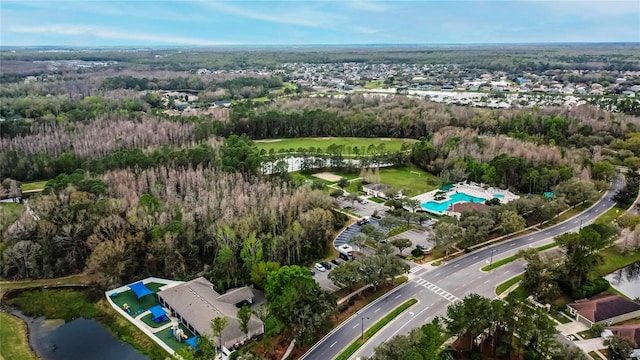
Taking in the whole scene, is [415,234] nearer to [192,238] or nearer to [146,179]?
[192,238]

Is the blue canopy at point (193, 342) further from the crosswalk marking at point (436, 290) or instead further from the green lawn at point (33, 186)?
the green lawn at point (33, 186)

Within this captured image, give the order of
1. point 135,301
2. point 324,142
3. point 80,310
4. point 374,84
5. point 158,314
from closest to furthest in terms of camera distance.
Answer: point 158,314 → point 80,310 → point 135,301 → point 324,142 → point 374,84

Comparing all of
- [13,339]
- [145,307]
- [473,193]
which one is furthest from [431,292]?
[13,339]

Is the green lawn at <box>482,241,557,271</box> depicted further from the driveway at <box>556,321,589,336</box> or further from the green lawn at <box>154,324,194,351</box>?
the green lawn at <box>154,324,194,351</box>

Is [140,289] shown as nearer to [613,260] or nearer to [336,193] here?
[336,193]

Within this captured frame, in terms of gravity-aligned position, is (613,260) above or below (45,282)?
above

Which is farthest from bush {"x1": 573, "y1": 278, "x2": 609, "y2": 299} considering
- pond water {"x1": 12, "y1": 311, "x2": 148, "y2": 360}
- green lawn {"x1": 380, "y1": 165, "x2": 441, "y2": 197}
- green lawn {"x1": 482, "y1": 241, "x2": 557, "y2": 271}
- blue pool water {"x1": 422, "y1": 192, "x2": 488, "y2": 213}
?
pond water {"x1": 12, "y1": 311, "x2": 148, "y2": 360}

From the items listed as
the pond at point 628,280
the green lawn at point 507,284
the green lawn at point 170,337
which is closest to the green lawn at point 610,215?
the pond at point 628,280

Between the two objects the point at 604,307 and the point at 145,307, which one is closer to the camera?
the point at 604,307
